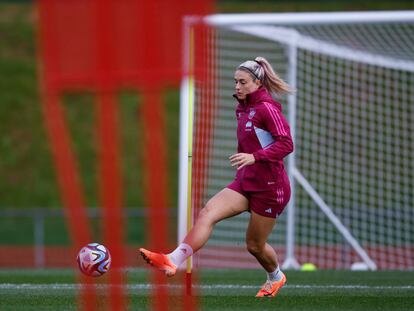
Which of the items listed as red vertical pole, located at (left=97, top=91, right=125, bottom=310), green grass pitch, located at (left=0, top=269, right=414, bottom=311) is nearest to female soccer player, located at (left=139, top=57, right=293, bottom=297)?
green grass pitch, located at (left=0, top=269, right=414, bottom=311)

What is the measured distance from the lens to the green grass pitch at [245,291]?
27.3ft

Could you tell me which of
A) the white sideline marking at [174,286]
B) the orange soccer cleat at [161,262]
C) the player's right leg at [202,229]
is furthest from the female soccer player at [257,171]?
the white sideline marking at [174,286]

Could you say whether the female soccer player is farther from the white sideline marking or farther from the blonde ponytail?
the white sideline marking

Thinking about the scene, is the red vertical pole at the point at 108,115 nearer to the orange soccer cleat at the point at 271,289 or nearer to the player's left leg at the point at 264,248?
the player's left leg at the point at 264,248

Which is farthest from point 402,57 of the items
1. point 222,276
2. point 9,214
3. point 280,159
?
point 9,214

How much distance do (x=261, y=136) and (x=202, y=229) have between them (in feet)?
3.06

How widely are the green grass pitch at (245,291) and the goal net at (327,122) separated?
8.17 ft

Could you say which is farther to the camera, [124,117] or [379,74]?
[124,117]

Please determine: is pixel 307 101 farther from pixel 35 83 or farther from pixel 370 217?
pixel 35 83

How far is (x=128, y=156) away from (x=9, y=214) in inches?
294

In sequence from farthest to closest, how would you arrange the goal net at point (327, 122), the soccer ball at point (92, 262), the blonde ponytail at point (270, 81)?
the goal net at point (327, 122), the blonde ponytail at point (270, 81), the soccer ball at point (92, 262)

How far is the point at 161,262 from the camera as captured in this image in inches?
319

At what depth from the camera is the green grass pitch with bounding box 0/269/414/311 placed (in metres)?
8.31

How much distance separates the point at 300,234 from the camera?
17453mm
